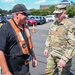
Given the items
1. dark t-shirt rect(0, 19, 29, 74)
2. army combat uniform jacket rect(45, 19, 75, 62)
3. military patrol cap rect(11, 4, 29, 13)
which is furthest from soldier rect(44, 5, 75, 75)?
military patrol cap rect(11, 4, 29, 13)

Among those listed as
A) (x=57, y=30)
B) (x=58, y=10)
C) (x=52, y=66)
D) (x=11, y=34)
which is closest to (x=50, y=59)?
(x=52, y=66)

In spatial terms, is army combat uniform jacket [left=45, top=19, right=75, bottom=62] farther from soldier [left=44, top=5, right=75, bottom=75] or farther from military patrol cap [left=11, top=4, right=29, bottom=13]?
military patrol cap [left=11, top=4, right=29, bottom=13]

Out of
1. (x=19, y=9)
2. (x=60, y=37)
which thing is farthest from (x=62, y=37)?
(x=19, y=9)

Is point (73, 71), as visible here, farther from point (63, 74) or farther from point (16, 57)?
point (16, 57)

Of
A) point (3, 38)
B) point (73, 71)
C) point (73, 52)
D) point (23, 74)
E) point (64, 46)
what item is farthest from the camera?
point (73, 71)

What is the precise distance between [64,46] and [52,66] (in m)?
0.55

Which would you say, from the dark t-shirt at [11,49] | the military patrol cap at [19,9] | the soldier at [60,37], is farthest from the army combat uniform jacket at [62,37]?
the military patrol cap at [19,9]

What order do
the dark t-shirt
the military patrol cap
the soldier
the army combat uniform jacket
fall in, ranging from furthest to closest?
the soldier < the army combat uniform jacket < the military patrol cap < the dark t-shirt

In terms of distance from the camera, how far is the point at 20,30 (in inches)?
143

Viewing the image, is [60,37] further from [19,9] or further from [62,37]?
[19,9]

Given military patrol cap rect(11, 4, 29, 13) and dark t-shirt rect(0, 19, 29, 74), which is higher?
military patrol cap rect(11, 4, 29, 13)

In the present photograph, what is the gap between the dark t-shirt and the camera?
3.44m

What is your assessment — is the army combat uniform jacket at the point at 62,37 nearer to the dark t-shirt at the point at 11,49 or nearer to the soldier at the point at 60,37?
the soldier at the point at 60,37

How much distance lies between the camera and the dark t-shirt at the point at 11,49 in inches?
135
